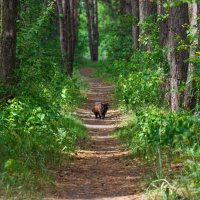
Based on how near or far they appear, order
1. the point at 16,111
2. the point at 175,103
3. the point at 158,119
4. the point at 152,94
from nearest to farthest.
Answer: the point at 158,119, the point at 16,111, the point at 175,103, the point at 152,94

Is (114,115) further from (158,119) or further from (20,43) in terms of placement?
(158,119)

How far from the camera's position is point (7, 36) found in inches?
441

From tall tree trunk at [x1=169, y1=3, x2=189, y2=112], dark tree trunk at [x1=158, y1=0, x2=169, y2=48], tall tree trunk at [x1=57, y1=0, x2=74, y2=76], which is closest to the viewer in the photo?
tall tree trunk at [x1=169, y1=3, x2=189, y2=112]

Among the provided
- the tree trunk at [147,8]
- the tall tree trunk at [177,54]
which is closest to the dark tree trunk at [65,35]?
the tree trunk at [147,8]

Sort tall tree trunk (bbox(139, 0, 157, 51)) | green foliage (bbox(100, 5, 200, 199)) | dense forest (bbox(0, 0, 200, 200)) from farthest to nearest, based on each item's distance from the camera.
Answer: tall tree trunk (bbox(139, 0, 157, 51)) → dense forest (bbox(0, 0, 200, 200)) → green foliage (bbox(100, 5, 200, 199))

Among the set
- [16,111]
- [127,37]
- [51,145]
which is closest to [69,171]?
[51,145]

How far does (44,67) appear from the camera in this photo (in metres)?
14.2

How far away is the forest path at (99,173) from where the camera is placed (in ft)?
26.3

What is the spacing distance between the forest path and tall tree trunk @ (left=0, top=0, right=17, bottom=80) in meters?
2.35

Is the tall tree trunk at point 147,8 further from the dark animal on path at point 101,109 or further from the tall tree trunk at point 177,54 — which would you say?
the tall tree trunk at point 177,54

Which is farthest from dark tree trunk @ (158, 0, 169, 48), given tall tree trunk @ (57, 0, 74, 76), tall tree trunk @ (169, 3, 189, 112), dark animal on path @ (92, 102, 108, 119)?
tall tree trunk @ (57, 0, 74, 76)

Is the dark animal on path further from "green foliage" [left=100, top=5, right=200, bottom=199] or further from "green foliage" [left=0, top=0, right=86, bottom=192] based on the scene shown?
"green foliage" [left=0, top=0, right=86, bottom=192]

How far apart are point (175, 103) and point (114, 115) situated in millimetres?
5724

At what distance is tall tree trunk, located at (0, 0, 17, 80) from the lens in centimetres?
1109
